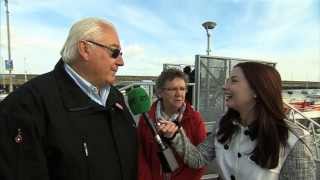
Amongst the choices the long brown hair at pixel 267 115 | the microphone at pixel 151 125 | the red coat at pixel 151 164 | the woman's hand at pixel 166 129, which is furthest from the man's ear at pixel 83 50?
the red coat at pixel 151 164

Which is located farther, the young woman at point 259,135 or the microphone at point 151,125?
the microphone at point 151,125

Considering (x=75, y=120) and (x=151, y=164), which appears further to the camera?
(x=151, y=164)

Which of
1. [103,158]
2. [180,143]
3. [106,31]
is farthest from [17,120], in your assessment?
[180,143]

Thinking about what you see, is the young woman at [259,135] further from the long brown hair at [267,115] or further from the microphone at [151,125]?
the microphone at [151,125]

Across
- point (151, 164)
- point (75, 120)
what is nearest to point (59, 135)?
point (75, 120)

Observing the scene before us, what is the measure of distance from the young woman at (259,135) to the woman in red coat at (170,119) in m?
0.55

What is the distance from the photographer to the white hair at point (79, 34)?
2.33m

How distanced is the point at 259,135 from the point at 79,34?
1270mm

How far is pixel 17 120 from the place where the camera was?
78.3 inches

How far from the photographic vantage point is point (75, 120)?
2.17 meters

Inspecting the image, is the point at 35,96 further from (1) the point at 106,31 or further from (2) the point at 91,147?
(1) the point at 106,31

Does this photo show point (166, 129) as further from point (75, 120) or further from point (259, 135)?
point (75, 120)

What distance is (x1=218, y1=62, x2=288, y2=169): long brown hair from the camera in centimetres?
252

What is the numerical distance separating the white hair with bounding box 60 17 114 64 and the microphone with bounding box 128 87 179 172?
0.60m
